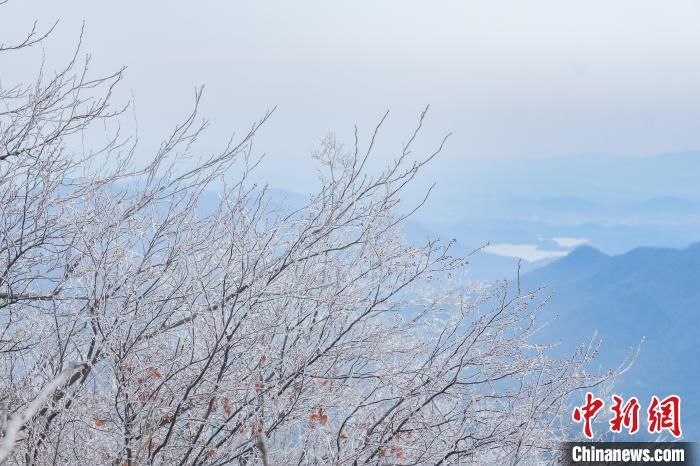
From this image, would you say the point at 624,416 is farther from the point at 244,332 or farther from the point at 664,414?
the point at 244,332

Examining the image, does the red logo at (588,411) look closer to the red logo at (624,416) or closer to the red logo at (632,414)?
the red logo at (632,414)

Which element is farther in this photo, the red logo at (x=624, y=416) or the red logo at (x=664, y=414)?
the red logo at (x=664, y=414)

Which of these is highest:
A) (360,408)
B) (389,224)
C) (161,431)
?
(389,224)

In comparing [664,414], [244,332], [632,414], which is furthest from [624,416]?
[244,332]

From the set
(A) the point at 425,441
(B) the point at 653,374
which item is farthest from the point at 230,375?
(B) the point at 653,374

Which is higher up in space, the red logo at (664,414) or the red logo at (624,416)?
the red logo at (664,414)

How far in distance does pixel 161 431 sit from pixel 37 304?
4.59 feet

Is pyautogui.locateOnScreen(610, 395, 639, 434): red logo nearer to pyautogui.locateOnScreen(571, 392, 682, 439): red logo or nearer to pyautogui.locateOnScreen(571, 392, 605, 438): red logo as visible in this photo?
pyautogui.locateOnScreen(571, 392, 682, 439): red logo

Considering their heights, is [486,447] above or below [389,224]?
below

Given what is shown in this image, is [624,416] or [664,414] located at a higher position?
[664,414]

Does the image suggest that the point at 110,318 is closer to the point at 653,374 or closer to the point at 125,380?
the point at 125,380

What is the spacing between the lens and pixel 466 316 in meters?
5.21

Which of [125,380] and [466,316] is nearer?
[125,380]

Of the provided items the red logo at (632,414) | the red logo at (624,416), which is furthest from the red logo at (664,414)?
the red logo at (624,416)
